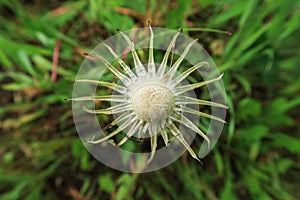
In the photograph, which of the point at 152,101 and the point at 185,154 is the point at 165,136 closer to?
the point at 152,101

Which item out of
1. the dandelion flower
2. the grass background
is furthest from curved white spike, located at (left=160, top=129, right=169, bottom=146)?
the grass background

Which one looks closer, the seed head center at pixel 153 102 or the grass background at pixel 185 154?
the seed head center at pixel 153 102

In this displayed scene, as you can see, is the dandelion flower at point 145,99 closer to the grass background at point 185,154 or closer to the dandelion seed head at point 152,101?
the dandelion seed head at point 152,101

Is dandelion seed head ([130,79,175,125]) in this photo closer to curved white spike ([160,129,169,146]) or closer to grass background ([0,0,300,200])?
curved white spike ([160,129,169,146])

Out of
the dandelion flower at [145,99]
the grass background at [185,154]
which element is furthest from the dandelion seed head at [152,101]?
the grass background at [185,154]

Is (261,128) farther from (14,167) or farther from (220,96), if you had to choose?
(14,167)

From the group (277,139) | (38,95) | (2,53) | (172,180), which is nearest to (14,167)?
(38,95)
